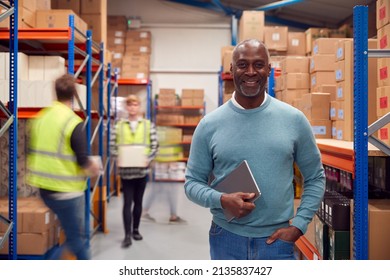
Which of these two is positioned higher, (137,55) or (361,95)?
(137,55)

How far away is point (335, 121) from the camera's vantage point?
3072mm

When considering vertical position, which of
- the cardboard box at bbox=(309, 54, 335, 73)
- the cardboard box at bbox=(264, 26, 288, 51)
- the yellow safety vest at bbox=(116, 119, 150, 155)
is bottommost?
the yellow safety vest at bbox=(116, 119, 150, 155)

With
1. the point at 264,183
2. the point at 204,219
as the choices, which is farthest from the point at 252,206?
the point at 204,219

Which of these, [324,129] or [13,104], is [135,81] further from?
[324,129]

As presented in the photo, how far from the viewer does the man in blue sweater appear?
1.45 m

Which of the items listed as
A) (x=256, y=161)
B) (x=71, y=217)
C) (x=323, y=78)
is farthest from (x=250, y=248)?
(x=323, y=78)

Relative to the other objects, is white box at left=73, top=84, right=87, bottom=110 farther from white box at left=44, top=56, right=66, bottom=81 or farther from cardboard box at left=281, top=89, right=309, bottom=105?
cardboard box at left=281, top=89, right=309, bottom=105

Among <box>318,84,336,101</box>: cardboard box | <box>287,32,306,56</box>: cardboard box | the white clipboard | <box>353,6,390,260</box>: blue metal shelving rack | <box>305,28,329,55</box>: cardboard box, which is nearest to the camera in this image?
<box>353,6,390,260</box>: blue metal shelving rack

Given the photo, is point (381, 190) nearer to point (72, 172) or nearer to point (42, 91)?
point (72, 172)

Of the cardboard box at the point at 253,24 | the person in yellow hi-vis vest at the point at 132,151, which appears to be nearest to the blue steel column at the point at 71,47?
the person in yellow hi-vis vest at the point at 132,151

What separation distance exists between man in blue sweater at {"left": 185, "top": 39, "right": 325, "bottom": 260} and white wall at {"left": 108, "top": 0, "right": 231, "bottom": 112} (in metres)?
7.86

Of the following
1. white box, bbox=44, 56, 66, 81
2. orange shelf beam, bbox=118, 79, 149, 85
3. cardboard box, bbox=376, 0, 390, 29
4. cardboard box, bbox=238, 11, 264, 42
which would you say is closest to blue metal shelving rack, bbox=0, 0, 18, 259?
white box, bbox=44, 56, 66, 81

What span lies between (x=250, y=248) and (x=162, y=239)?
3.16m

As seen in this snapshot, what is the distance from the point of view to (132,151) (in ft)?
14.2
